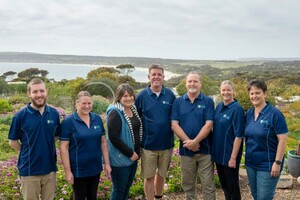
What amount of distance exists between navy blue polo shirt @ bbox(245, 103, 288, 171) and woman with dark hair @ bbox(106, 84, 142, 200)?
1.37 m

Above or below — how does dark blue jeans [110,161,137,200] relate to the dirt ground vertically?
above

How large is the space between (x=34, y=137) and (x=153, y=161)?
1.76 meters

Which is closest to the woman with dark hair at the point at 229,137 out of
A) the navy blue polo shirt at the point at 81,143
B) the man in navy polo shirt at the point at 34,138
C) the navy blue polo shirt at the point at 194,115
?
the navy blue polo shirt at the point at 194,115

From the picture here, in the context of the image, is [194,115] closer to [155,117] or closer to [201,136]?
[201,136]

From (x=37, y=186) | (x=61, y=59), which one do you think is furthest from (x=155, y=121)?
(x=61, y=59)

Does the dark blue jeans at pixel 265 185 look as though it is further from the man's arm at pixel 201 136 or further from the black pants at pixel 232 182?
the man's arm at pixel 201 136

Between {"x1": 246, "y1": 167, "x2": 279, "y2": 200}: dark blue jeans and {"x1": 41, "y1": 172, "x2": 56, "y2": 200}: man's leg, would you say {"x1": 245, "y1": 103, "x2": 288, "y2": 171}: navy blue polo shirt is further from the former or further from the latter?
{"x1": 41, "y1": 172, "x2": 56, "y2": 200}: man's leg

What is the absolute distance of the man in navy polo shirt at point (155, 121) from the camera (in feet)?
15.6

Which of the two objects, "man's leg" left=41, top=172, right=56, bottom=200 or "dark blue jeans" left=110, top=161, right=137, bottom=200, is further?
"dark blue jeans" left=110, top=161, right=137, bottom=200

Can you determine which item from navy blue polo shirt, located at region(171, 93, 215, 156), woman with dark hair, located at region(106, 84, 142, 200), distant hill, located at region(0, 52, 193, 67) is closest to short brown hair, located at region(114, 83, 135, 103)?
woman with dark hair, located at region(106, 84, 142, 200)

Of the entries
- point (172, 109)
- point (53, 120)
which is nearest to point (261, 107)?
point (172, 109)

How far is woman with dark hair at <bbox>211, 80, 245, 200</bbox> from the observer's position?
14.4ft

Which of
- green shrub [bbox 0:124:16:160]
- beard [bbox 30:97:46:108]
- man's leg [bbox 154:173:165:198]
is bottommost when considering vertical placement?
green shrub [bbox 0:124:16:160]

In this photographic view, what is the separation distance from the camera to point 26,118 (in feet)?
12.4
